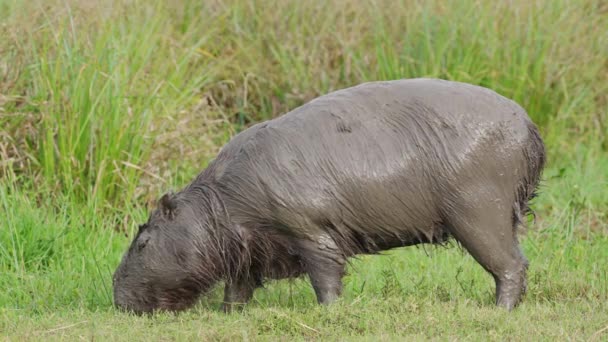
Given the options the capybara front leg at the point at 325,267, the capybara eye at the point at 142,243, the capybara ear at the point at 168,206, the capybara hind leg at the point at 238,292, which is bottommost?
the capybara hind leg at the point at 238,292

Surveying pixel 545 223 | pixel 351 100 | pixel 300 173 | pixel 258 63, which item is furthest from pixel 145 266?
pixel 258 63

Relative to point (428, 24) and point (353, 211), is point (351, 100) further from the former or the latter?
point (428, 24)

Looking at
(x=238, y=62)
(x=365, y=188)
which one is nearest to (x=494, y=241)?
(x=365, y=188)

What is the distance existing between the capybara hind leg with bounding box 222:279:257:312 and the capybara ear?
0.50m

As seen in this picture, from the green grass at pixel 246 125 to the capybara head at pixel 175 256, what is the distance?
0.14 m

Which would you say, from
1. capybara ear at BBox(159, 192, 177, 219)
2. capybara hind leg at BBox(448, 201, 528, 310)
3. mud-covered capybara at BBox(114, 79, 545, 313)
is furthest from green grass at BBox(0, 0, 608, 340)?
capybara ear at BBox(159, 192, 177, 219)

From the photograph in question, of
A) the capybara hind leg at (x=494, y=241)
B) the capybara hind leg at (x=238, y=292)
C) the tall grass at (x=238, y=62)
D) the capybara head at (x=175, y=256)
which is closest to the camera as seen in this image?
the capybara hind leg at (x=494, y=241)

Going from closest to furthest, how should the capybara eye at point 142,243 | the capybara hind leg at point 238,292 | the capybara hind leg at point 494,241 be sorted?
the capybara hind leg at point 494,241, the capybara eye at point 142,243, the capybara hind leg at point 238,292

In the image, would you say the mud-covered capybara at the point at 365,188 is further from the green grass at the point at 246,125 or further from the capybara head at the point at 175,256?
the green grass at the point at 246,125

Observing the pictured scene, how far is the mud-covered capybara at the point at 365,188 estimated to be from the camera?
523 centimetres

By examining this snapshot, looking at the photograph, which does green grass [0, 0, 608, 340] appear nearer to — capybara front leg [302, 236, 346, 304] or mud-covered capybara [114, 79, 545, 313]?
capybara front leg [302, 236, 346, 304]

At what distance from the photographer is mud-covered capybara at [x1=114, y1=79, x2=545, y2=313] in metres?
5.23

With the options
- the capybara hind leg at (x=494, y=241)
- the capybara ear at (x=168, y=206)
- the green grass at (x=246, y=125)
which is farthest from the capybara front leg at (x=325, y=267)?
the capybara ear at (x=168, y=206)

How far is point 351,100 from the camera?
5.39 m
